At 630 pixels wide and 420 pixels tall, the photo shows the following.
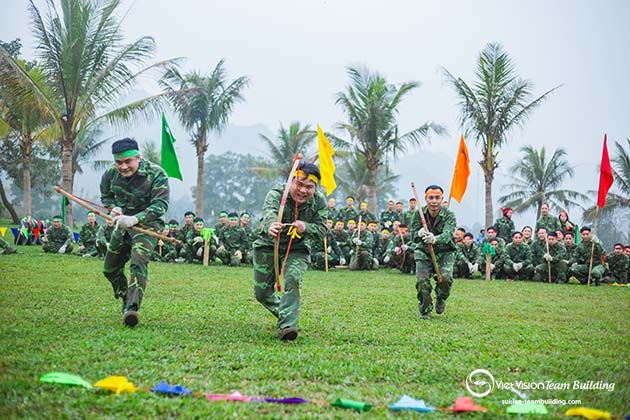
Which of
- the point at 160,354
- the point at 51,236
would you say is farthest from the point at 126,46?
the point at 160,354

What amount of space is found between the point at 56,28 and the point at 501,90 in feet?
51.5

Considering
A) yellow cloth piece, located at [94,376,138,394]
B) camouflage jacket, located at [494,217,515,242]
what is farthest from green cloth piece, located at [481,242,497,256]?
yellow cloth piece, located at [94,376,138,394]

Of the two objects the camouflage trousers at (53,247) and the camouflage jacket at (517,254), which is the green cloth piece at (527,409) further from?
the camouflage trousers at (53,247)

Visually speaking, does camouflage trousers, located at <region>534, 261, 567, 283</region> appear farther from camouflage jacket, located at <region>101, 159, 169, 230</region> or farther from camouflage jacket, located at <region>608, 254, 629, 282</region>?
camouflage jacket, located at <region>101, 159, 169, 230</region>

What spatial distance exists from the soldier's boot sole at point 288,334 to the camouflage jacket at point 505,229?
1329 cm

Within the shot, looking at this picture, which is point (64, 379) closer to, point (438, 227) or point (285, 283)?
point (285, 283)

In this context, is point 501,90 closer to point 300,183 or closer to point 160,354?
point 300,183

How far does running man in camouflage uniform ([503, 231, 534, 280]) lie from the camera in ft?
54.3

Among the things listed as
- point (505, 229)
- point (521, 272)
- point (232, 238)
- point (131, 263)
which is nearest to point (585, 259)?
point (521, 272)

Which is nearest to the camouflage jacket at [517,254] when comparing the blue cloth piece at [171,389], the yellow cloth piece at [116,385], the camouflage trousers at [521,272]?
the camouflage trousers at [521,272]

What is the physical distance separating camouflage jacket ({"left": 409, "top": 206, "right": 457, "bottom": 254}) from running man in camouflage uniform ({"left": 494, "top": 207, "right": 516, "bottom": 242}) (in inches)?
396

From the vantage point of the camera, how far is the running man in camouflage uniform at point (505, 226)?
59.0 feet

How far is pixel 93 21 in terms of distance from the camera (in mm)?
18156

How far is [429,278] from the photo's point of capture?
27.6 feet
